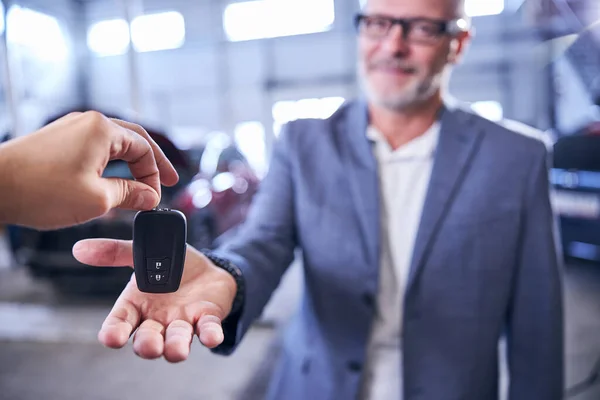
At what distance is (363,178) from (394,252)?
17cm

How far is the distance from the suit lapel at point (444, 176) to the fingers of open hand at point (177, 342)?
21.9 inches

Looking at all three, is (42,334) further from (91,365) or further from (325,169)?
(325,169)

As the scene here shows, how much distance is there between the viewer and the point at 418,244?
33.6 inches

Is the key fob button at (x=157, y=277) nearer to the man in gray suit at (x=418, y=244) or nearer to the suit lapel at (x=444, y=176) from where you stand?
the man in gray suit at (x=418, y=244)

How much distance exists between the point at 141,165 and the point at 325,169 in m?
0.63

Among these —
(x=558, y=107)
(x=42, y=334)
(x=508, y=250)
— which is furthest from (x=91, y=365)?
(x=558, y=107)

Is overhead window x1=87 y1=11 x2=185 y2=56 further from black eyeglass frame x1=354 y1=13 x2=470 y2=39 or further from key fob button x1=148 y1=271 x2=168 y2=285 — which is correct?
black eyeglass frame x1=354 y1=13 x2=470 y2=39

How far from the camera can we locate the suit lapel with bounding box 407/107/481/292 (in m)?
0.85

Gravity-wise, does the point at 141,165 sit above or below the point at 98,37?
below

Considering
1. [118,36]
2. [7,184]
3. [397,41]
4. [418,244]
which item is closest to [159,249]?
[7,184]

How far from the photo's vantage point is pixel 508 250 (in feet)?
2.92

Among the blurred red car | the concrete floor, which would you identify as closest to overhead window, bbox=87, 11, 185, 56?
the concrete floor

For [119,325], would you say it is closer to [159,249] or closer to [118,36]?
[159,249]

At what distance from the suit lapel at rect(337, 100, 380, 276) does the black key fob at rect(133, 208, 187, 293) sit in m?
0.56
